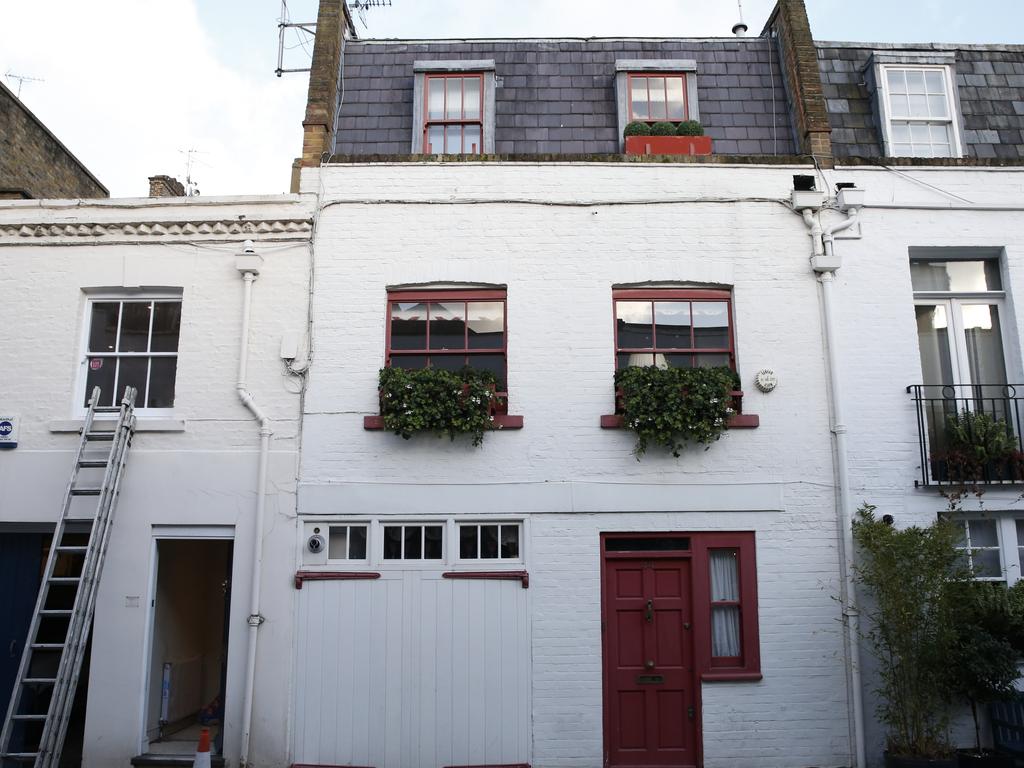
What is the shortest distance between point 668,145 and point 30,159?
9.90m

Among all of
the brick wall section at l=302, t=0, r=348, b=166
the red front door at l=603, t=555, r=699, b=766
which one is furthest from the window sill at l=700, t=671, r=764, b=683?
the brick wall section at l=302, t=0, r=348, b=166

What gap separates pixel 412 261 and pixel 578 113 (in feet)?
10.5

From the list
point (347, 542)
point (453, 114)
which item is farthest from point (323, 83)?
point (347, 542)

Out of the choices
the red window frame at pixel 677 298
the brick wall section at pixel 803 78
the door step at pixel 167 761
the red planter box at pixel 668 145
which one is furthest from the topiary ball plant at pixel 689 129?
the door step at pixel 167 761

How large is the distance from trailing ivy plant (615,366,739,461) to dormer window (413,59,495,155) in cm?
386

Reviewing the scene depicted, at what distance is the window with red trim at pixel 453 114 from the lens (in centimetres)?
1080

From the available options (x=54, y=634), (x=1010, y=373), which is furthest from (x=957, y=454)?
(x=54, y=634)

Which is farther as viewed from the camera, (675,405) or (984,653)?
(675,405)

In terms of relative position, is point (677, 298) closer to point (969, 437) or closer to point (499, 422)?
point (499, 422)

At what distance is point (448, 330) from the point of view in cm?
984

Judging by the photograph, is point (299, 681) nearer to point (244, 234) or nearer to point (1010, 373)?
point (244, 234)

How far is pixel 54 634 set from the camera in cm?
1006

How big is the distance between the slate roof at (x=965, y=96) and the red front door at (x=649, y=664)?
5.99m

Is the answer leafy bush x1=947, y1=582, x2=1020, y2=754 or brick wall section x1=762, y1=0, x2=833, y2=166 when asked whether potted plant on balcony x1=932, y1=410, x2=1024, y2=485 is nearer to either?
leafy bush x1=947, y1=582, x2=1020, y2=754
